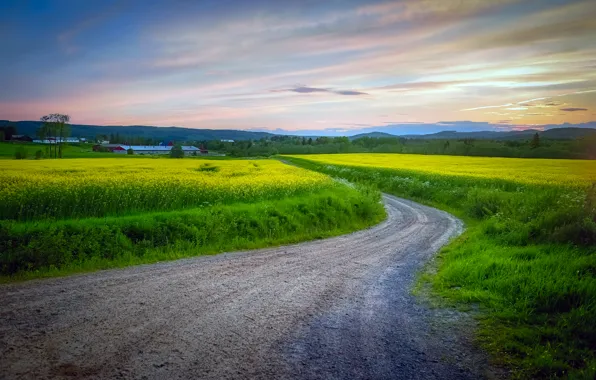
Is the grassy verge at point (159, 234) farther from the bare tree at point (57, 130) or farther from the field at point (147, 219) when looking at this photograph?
the bare tree at point (57, 130)

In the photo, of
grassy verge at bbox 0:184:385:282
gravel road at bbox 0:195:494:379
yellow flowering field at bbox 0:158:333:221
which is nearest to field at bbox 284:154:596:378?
gravel road at bbox 0:195:494:379

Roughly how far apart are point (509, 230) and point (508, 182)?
1480cm

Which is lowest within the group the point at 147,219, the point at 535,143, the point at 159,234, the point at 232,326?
the point at 232,326

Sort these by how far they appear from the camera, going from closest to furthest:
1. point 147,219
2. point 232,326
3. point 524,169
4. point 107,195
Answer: point 232,326 < point 147,219 < point 107,195 < point 524,169

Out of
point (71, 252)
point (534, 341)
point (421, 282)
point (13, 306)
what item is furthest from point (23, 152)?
point (534, 341)

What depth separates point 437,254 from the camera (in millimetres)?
11680

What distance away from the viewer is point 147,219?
1252 cm

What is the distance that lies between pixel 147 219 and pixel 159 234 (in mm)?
919

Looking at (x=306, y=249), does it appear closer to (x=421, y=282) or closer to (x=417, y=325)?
(x=421, y=282)

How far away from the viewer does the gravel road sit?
16.0ft

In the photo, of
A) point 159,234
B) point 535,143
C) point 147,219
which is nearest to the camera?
point 159,234

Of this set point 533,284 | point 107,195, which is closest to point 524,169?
point 533,284

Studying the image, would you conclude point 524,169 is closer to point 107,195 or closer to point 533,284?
point 533,284

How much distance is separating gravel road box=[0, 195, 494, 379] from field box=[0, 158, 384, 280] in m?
1.41
